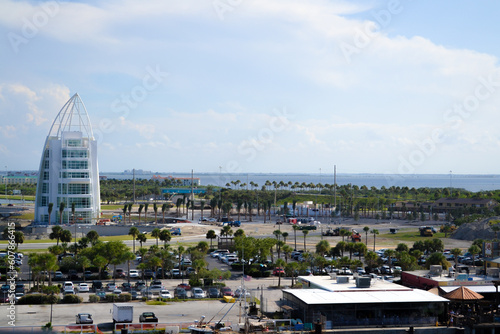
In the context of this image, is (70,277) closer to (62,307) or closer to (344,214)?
(62,307)

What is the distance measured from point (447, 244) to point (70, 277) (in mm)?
60120

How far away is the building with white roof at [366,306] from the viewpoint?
1524 inches

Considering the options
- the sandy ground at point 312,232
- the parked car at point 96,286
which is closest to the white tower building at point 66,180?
→ the sandy ground at point 312,232

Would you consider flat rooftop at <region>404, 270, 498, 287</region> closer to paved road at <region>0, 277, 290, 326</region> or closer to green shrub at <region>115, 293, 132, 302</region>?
paved road at <region>0, 277, 290, 326</region>

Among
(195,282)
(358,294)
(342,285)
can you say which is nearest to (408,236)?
(195,282)

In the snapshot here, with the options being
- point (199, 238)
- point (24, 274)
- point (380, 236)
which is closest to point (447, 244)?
point (380, 236)

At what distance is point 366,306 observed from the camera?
3912 cm

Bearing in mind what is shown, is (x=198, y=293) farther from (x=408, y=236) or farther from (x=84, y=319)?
(x=408, y=236)

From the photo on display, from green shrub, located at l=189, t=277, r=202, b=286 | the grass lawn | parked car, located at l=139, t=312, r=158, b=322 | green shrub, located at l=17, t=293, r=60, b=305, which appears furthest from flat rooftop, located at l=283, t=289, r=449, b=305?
the grass lawn

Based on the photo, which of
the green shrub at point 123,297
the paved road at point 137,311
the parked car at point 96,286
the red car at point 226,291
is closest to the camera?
the paved road at point 137,311

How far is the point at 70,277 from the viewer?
58250mm

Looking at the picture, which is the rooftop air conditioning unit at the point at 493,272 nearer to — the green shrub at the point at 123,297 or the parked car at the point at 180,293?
the parked car at the point at 180,293

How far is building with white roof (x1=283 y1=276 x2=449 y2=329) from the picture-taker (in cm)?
3872

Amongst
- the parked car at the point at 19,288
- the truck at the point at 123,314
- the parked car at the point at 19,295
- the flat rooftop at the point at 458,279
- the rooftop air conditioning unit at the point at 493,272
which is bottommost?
the parked car at the point at 19,295
